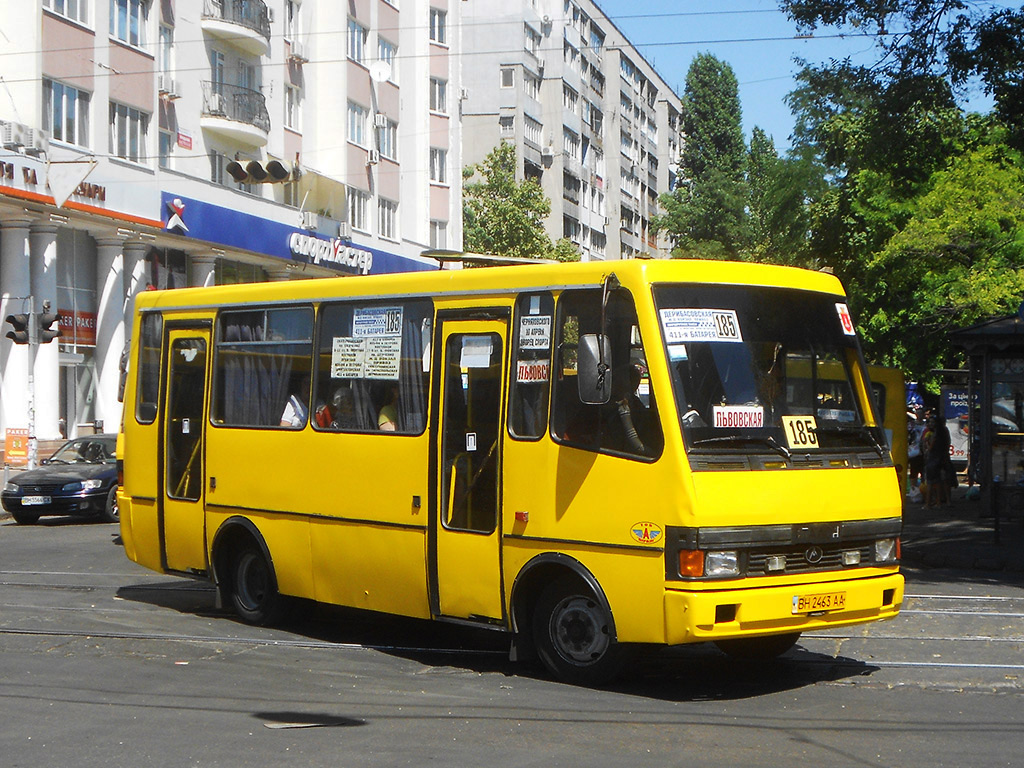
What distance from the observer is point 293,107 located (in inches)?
1646

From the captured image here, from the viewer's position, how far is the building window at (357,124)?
Result: 43.9 meters

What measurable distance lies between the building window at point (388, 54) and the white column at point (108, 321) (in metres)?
15.9

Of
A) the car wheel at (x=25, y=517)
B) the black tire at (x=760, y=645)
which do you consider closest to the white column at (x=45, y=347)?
the car wheel at (x=25, y=517)

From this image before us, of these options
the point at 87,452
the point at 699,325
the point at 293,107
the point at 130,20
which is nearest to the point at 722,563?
the point at 699,325

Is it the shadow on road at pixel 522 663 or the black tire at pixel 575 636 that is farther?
the shadow on road at pixel 522 663

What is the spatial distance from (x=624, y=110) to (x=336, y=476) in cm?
8075

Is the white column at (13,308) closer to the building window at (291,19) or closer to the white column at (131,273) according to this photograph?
the white column at (131,273)

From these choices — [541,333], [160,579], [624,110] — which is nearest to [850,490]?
[541,333]

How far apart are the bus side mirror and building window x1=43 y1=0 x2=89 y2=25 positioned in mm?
25483

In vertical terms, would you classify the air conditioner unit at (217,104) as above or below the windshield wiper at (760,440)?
above

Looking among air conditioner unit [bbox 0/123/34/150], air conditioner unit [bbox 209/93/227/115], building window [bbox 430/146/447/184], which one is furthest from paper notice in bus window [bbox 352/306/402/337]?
building window [bbox 430/146/447/184]

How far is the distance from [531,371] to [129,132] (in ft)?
87.0

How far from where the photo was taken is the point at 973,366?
72.3 feet

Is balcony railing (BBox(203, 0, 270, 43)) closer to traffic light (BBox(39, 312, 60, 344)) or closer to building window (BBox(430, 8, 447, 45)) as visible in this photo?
building window (BBox(430, 8, 447, 45))
